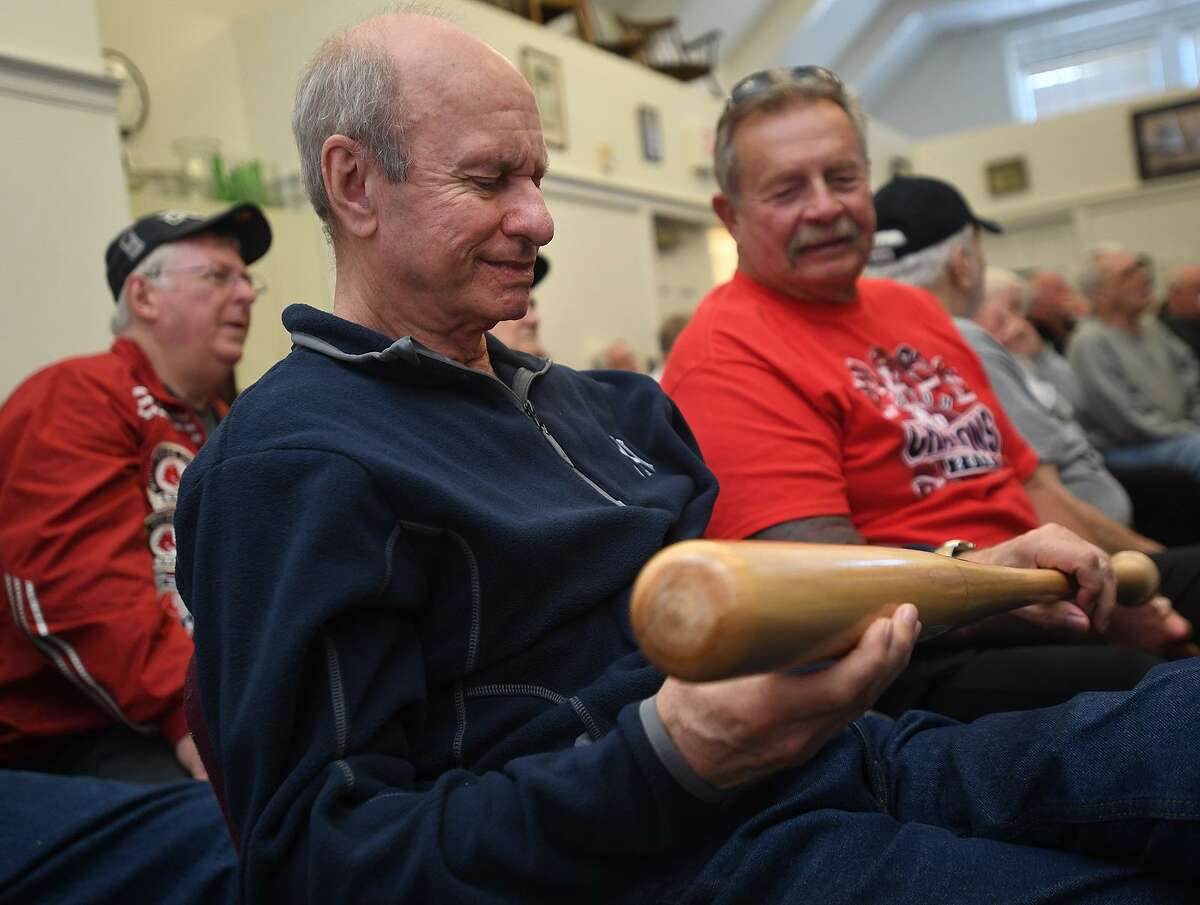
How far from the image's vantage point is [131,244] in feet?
7.14

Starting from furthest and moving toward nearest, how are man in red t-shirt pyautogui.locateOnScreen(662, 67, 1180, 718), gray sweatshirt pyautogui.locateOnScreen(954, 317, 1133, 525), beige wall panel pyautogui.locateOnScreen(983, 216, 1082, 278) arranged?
beige wall panel pyautogui.locateOnScreen(983, 216, 1082, 278) < gray sweatshirt pyautogui.locateOnScreen(954, 317, 1133, 525) < man in red t-shirt pyautogui.locateOnScreen(662, 67, 1180, 718)

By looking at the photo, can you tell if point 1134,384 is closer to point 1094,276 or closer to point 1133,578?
point 1094,276

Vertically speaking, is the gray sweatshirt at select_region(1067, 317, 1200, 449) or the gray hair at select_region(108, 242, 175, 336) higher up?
the gray hair at select_region(108, 242, 175, 336)

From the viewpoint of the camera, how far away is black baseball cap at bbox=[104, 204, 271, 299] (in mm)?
2141

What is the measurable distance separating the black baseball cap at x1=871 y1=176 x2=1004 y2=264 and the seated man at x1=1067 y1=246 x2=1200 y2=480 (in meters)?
1.84

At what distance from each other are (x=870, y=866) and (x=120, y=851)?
33.7 inches

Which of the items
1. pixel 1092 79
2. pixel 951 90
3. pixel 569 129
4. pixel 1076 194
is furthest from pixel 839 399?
pixel 1092 79

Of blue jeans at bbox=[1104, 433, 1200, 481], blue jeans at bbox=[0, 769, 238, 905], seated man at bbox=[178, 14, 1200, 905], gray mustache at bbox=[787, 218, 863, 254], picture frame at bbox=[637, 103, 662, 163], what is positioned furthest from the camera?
picture frame at bbox=[637, 103, 662, 163]

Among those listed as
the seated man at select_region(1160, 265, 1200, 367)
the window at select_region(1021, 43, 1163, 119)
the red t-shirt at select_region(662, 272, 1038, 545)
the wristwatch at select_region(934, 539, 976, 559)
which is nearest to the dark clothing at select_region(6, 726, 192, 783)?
the red t-shirt at select_region(662, 272, 1038, 545)

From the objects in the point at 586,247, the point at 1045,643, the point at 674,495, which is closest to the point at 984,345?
the point at 1045,643

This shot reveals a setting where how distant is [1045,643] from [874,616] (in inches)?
37.6

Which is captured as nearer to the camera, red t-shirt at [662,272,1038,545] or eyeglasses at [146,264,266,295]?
red t-shirt at [662,272,1038,545]

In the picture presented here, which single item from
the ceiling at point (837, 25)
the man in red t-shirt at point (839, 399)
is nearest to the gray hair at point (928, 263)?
the man in red t-shirt at point (839, 399)

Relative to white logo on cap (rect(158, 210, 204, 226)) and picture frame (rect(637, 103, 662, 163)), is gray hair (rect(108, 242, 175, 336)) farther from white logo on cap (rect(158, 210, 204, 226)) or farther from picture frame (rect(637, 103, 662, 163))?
picture frame (rect(637, 103, 662, 163))
